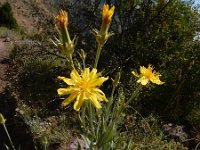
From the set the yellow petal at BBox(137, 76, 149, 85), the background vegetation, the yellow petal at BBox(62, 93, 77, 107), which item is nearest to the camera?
the yellow petal at BBox(62, 93, 77, 107)

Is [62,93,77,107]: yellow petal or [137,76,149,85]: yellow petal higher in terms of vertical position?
[137,76,149,85]: yellow petal

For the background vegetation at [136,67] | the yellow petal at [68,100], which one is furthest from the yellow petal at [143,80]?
the background vegetation at [136,67]

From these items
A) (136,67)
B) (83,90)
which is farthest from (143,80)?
(136,67)

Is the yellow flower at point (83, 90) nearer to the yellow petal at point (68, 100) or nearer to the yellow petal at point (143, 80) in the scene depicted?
the yellow petal at point (68, 100)

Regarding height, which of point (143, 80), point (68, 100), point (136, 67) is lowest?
point (68, 100)

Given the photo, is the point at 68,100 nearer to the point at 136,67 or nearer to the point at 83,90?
the point at 83,90

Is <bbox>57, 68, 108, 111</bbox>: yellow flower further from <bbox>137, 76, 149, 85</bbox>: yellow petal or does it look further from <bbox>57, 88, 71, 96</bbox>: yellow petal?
<bbox>137, 76, 149, 85</bbox>: yellow petal

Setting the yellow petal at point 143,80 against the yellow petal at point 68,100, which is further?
the yellow petal at point 143,80

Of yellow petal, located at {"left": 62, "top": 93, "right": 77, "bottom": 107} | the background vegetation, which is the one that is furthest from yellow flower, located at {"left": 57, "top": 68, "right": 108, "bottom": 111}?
the background vegetation
